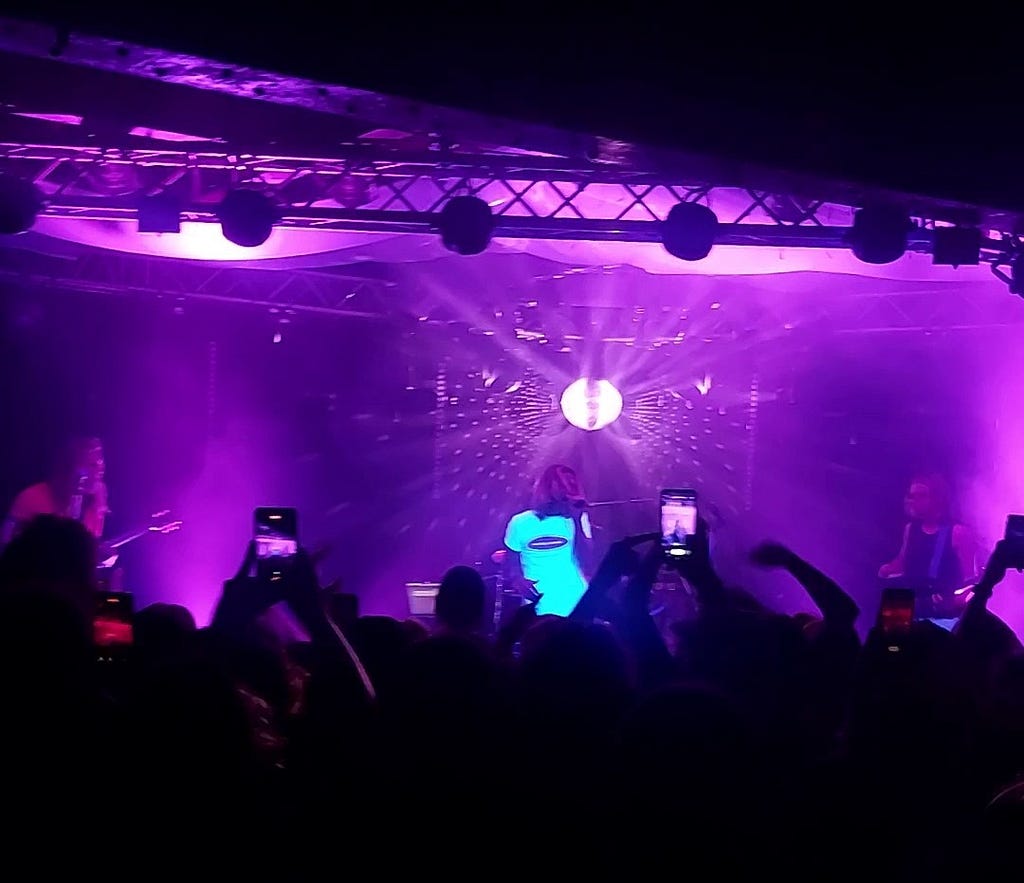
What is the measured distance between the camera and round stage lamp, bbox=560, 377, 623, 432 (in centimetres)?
940

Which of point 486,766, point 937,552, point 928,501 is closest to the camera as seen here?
point 486,766

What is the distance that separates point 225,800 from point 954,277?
6257 millimetres

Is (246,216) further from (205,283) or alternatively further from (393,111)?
(205,283)

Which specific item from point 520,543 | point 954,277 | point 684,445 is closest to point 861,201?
point 954,277

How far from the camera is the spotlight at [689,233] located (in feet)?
17.0

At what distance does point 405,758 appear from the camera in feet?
6.91

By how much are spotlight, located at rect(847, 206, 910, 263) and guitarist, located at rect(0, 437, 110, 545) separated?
507 cm

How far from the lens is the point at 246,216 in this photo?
5.21 m

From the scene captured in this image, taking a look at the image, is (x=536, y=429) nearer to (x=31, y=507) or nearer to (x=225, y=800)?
(x=31, y=507)

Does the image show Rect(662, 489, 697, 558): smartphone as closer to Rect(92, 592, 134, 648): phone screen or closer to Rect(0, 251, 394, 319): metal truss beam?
Rect(92, 592, 134, 648): phone screen

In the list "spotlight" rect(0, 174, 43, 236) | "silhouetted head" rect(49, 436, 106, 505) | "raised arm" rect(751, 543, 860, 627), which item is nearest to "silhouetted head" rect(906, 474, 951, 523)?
"raised arm" rect(751, 543, 860, 627)

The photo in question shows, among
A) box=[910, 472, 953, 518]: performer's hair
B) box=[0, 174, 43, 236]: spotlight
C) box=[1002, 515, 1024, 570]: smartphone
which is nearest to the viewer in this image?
box=[1002, 515, 1024, 570]: smartphone

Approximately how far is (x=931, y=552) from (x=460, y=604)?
17.5 ft

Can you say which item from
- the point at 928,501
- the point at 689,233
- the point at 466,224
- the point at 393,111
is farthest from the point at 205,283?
the point at 928,501
